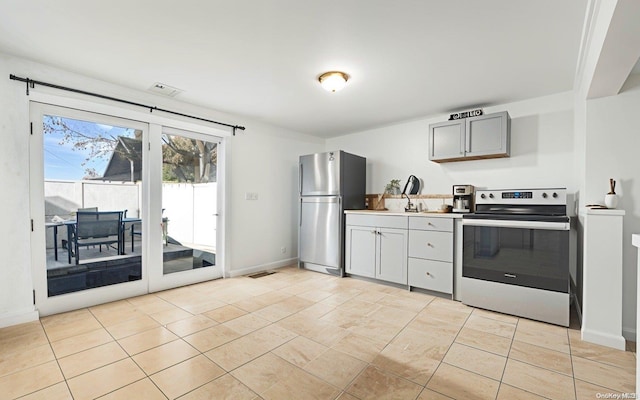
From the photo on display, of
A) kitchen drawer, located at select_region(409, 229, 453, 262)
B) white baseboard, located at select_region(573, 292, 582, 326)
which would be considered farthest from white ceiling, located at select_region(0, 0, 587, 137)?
white baseboard, located at select_region(573, 292, 582, 326)

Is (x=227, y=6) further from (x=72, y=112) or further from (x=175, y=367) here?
(x=175, y=367)

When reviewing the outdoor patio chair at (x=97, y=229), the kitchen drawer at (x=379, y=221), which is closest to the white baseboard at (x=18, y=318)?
the outdoor patio chair at (x=97, y=229)

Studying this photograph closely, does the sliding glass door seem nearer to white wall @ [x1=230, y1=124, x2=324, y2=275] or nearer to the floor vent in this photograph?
white wall @ [x1=230, y1=124, x2=324, y2=275]

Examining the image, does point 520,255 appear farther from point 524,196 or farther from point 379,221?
point 379,221

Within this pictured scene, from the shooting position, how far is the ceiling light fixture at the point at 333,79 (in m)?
2.80

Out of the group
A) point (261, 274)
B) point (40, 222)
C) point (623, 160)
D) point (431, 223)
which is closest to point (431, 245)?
point (431, 223)

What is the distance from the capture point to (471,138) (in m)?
3.60

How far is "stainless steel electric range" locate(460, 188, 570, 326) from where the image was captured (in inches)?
105

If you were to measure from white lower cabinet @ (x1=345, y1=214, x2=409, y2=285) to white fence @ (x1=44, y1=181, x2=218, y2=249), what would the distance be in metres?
2.03

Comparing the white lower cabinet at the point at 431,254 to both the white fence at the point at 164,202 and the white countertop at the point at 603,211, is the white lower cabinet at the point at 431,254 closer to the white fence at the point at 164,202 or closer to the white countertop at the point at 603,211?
the white countertop at the point at 603,211

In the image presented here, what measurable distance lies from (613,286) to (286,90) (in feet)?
11.3

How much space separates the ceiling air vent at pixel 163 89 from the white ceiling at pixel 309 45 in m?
0.08

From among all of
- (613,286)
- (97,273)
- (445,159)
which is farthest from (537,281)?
(97,273)

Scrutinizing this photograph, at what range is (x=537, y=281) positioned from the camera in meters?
2.75
